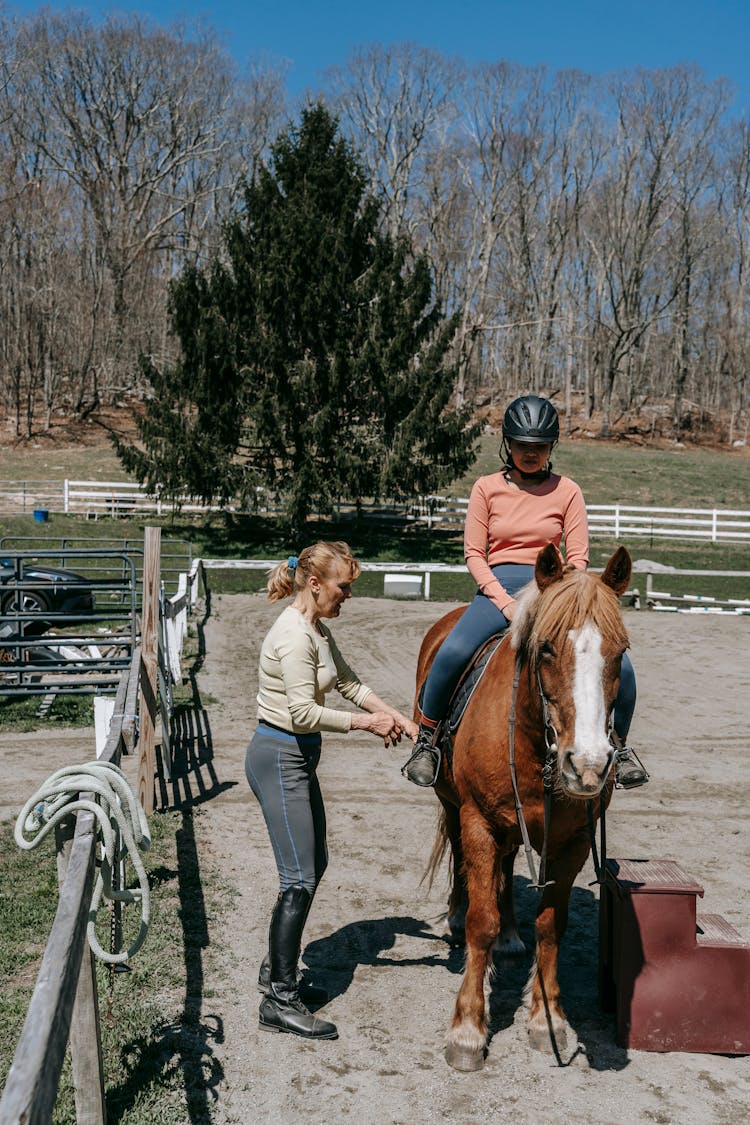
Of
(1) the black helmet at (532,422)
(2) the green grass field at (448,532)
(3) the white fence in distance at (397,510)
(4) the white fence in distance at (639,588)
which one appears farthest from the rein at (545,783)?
(3) the white fence in distance at (397,510)

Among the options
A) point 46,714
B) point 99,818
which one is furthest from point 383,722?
point 46,714

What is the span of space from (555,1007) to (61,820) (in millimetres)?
2409

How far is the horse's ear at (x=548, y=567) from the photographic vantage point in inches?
152

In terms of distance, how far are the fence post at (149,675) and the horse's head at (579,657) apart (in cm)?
415

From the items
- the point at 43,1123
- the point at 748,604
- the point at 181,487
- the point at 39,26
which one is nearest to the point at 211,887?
the point at 43,1123

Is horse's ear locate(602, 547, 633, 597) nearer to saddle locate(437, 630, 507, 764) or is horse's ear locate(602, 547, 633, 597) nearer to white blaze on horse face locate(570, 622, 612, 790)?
white blaze on horse face locate(570, 622, 612, 790)

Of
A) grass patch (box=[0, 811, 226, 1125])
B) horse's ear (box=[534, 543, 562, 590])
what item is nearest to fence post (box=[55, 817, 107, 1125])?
grass patch (box=[0, 811, 226, 1125])

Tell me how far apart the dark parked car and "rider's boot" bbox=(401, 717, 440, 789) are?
28.1ft

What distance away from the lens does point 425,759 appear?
4879 millimetres

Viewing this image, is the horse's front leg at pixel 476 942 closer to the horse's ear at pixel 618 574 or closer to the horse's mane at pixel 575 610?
the horse's mane at pixel 575 610

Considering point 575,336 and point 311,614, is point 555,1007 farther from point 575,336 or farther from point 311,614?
point 575,336

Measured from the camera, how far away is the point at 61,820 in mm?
3469

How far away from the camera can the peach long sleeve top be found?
484cm

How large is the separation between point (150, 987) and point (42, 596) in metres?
11.0
